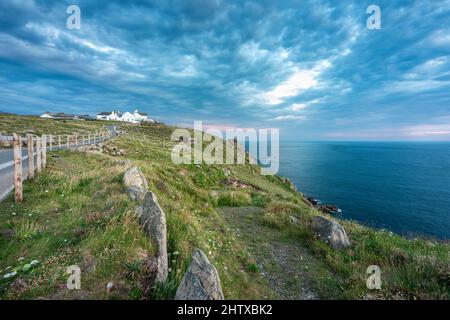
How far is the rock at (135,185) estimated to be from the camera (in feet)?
32.9

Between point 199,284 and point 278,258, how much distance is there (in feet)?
20.2

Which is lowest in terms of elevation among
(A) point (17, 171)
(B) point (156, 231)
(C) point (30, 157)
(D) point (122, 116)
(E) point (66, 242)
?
(E) point (66, 242)

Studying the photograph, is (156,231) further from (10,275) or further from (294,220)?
(294,220)

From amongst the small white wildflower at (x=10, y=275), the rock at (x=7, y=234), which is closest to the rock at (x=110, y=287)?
the small white wildflower at (x=10, y=275)

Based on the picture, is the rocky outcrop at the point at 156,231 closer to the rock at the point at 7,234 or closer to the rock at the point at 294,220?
the rock at the point at 7,234

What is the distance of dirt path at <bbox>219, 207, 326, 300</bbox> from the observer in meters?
7.65

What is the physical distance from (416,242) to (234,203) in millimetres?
11596

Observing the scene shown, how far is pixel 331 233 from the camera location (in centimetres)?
→ 1079

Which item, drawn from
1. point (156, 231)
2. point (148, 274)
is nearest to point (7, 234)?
point (156, 231)

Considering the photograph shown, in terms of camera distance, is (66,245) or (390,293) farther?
(66,245)

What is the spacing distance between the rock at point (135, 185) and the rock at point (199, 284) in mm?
5521

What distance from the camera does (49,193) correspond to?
1089 cm
